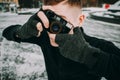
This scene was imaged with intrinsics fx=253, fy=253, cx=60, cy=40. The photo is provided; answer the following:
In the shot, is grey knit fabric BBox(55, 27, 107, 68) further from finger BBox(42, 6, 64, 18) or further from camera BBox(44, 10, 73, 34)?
finger BBox(42, 6, 64, 18)

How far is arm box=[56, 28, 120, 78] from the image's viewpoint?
1.19 metres

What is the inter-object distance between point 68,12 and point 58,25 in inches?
5.7

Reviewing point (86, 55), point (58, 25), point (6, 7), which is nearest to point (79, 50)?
point (86, 55)

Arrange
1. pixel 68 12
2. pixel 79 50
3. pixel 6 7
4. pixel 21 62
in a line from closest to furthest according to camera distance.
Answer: pixel 79 50 < pixel 68 12 < pixel 21 62 < pixel 6 7

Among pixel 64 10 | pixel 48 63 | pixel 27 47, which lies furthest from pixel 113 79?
pixel 27 47

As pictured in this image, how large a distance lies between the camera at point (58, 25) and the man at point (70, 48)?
2 centimetres

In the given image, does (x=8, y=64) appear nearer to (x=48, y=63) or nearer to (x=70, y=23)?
(x=48, y=63)

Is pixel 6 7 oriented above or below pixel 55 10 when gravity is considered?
below

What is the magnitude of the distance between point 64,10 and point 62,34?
0.69ft

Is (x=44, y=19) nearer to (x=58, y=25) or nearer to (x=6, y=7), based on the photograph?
(x=58, y=25)

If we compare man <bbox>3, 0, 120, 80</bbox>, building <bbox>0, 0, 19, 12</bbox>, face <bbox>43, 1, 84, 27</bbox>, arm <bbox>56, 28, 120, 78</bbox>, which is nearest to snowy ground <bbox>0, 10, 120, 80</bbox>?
man <bbox>3, 0, 120, 80</bbox>

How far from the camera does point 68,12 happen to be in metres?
1.43

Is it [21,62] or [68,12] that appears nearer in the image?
[68,12]

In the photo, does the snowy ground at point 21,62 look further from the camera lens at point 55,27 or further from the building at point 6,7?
the building at point 6,7
